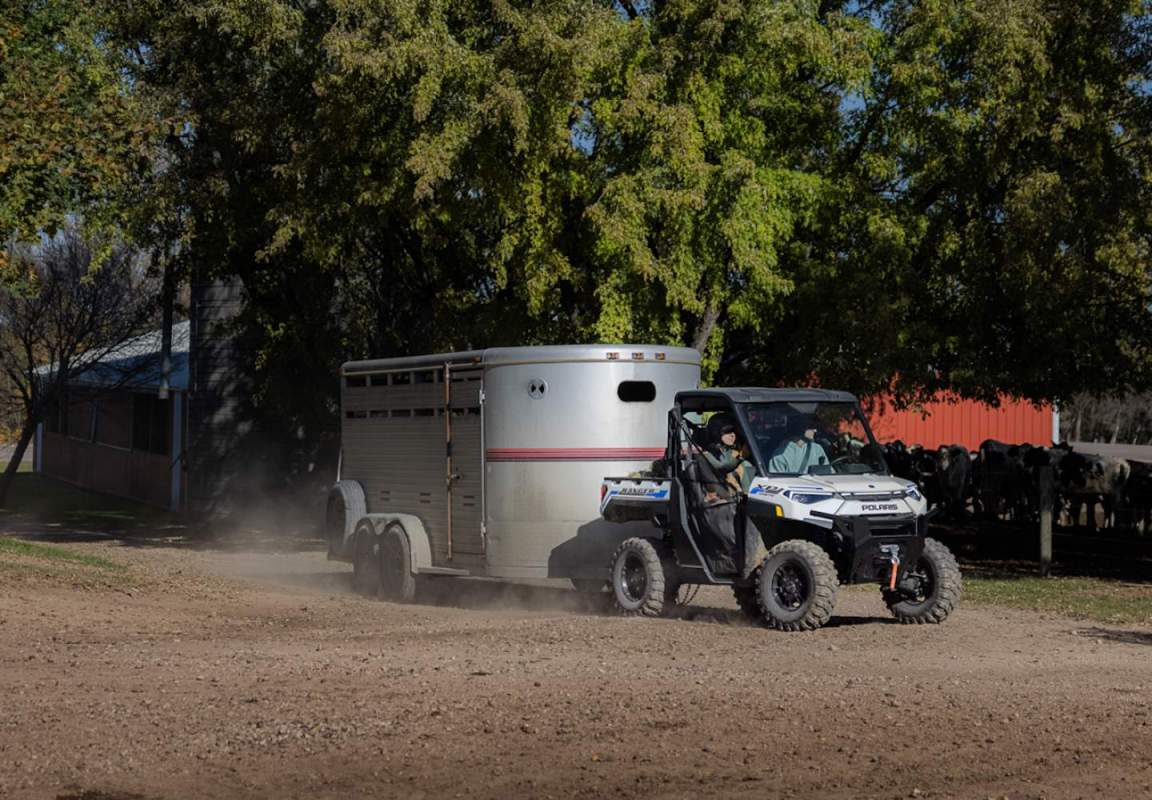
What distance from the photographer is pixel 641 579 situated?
619 inches

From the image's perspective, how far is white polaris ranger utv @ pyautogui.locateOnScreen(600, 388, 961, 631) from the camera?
563 inches

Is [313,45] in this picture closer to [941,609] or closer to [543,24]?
[543,24]

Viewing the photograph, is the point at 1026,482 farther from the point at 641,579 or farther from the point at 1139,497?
the point at 641,579

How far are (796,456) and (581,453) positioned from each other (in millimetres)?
2628

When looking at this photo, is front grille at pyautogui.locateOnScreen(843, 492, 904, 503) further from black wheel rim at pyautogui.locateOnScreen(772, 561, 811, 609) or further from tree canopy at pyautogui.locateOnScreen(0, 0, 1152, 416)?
tree canopy at pyautogui.locateOnScreen(0, 0, 1152, 416)

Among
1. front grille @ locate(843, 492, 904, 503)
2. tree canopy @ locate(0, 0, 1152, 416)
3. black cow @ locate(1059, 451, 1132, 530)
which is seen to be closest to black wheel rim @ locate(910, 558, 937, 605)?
front grille @ locate(843, 492, 904, 503)

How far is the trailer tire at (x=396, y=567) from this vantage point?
18250 mm

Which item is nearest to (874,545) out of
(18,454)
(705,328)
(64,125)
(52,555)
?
(705,328)

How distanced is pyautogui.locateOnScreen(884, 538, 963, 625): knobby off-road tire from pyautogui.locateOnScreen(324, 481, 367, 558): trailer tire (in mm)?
7247

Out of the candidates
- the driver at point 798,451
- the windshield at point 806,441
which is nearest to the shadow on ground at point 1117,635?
the windshield at point 806,441

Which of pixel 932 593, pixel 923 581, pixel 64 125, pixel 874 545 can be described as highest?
pixel 64 125

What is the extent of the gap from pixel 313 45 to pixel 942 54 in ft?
31.0

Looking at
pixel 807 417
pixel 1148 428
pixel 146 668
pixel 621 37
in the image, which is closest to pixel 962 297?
pixel 621 37

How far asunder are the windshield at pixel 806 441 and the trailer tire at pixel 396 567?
198 inches
